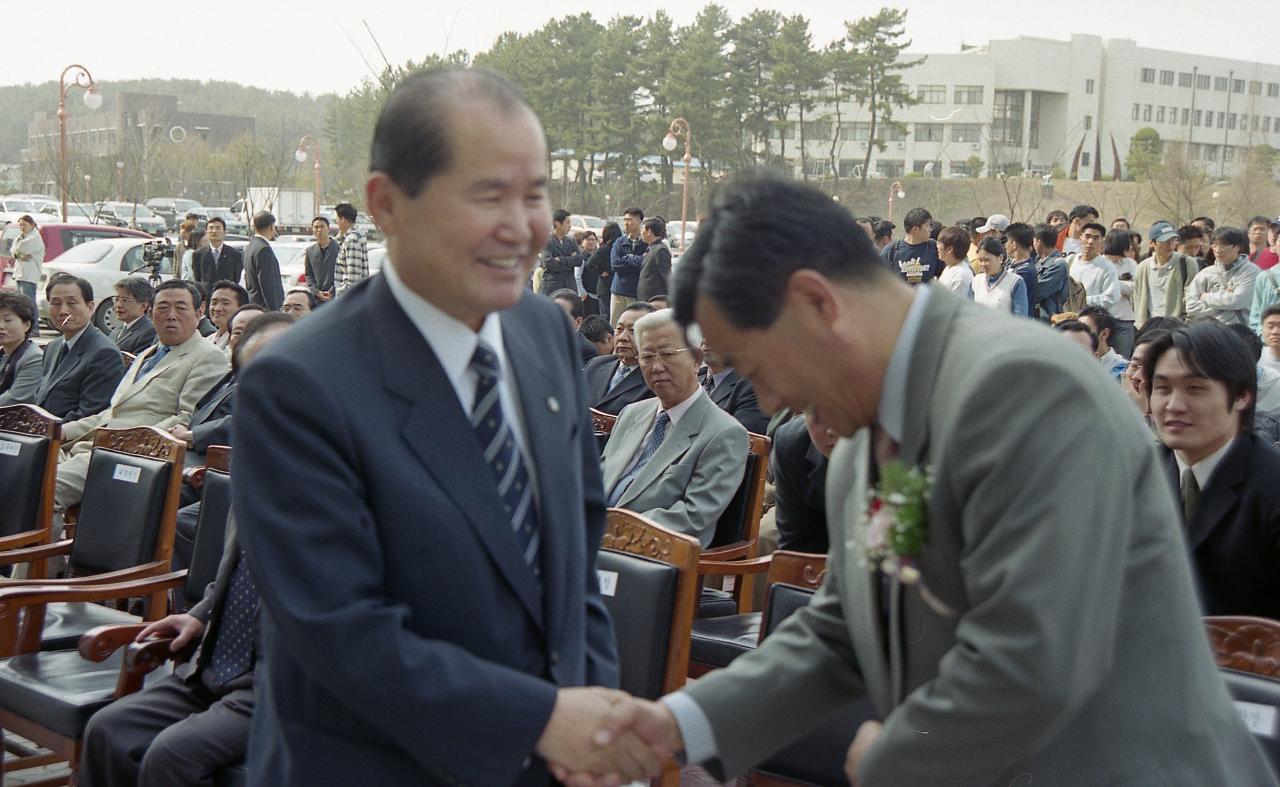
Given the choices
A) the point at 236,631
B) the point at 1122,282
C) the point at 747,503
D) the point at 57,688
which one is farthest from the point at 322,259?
the point at 236,631

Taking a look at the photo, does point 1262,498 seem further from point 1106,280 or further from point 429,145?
point 1106,280

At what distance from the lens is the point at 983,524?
4.48 ft

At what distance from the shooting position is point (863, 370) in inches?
58.1

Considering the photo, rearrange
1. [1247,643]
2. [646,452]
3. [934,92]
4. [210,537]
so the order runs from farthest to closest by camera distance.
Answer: [934,92], [646,452], [210,537], [1247,643]

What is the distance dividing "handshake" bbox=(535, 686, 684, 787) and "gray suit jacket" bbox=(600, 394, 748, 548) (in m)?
2.37

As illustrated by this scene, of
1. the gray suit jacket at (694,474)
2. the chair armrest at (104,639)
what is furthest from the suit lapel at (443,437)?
the gray suit jacket at (694,474)

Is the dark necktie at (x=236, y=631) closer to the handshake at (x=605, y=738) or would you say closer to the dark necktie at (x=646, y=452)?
the handshake at (x=605, y=738)

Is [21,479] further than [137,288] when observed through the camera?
No

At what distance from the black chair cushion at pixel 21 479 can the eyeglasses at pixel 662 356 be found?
7.00 ft

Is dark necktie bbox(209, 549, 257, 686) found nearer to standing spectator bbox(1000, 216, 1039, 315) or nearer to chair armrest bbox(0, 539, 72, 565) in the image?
chair armrest bbox(0, 539, 72, 565)

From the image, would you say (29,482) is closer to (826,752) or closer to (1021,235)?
(826,752)

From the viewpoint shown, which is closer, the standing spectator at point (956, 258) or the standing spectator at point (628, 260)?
the standing spectator at point (956, 258)

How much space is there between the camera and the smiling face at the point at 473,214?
1561mm

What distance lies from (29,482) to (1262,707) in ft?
13.1
